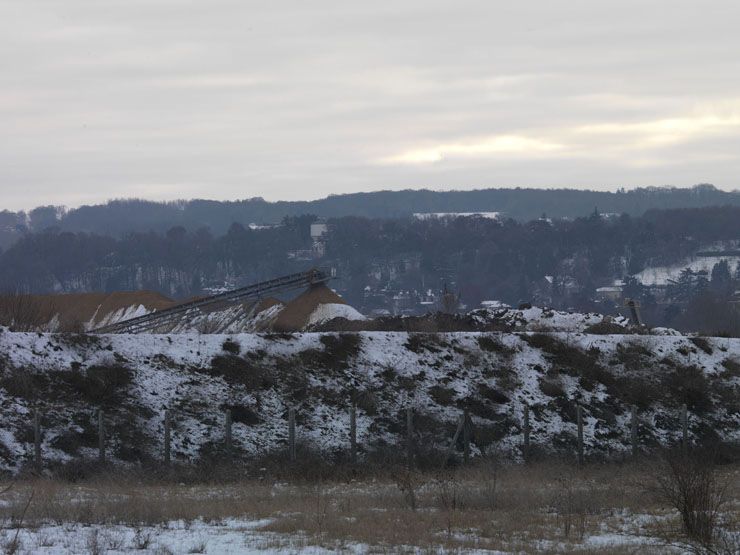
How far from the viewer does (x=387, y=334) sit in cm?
4544

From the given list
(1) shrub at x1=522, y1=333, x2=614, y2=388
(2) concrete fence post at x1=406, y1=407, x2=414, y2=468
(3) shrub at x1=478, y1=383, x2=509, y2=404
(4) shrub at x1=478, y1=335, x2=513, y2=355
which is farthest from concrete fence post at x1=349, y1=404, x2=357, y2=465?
(1) shrub at x1=522, y1=333, x2=614, y2=388

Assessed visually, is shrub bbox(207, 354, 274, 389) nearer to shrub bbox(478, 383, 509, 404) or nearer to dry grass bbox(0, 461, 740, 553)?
shrub bbox(478, 383, 509, 404)

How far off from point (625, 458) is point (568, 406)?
390 cm

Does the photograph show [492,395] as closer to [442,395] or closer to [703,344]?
[442,395]

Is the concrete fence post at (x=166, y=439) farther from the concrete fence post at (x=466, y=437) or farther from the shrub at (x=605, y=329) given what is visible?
the shrub at (x=605, y=329)

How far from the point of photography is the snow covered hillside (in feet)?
120

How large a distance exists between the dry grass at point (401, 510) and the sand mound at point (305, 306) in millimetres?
45799

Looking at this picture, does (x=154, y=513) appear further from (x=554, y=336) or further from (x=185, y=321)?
(x=185, y=321)

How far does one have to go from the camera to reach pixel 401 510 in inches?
866

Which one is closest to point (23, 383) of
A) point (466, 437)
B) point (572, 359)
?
point (466, 437)

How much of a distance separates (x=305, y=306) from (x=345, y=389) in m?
37.9

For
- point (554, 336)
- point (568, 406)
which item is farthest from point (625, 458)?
point (554, 336)

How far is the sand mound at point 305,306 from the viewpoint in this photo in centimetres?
7556

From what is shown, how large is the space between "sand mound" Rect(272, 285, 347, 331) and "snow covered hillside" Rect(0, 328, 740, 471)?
1151 inches
